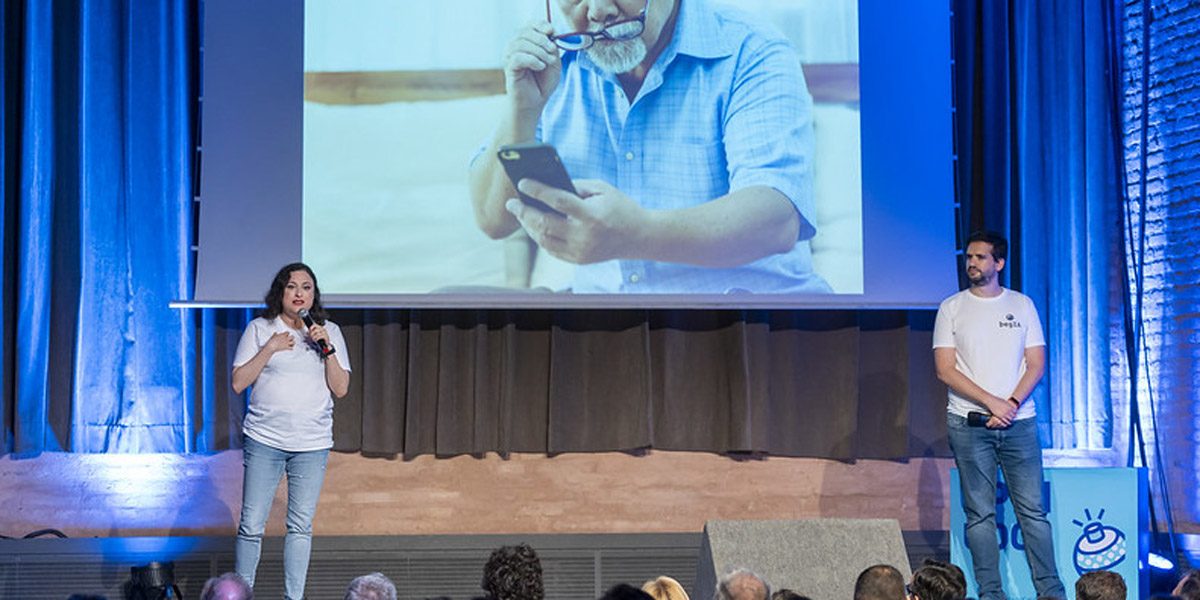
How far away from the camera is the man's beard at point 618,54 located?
518 centimetres

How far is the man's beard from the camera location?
5.18m

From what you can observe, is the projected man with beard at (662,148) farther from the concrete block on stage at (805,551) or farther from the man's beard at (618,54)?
the concrete block on stage at (805,551)

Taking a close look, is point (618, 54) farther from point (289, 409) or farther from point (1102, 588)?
point (1102, 588)

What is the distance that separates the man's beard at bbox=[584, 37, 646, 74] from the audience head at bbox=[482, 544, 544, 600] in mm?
2904

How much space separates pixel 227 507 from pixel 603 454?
5.06ft

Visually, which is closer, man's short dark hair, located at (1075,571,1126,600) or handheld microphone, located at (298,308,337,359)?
man's short dark hair, located at (1075,571,1126,600)

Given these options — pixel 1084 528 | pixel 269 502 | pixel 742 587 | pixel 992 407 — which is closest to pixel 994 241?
pixel 992 407

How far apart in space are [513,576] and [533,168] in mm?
2733

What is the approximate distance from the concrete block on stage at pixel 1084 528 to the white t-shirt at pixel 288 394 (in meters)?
2.12

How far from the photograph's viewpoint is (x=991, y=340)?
424cm

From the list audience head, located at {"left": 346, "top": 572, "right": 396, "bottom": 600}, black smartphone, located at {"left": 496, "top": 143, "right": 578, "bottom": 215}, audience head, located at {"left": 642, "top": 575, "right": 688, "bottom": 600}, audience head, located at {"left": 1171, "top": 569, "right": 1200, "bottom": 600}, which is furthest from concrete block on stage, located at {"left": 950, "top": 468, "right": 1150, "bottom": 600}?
Answer: audience head, located at {"left": 346, "top": 572, "right": 396, "bottom": 600}

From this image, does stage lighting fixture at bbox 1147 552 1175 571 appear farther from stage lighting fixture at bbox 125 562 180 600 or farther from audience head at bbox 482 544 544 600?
stage lighting fixture at bbox 125 562 180 600

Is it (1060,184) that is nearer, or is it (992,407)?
(992,407)

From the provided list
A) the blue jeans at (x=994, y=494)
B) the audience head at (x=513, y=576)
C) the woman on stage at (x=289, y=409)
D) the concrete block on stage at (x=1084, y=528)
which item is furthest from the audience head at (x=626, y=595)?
the concrete block on stage at (x=1084, y=528)
